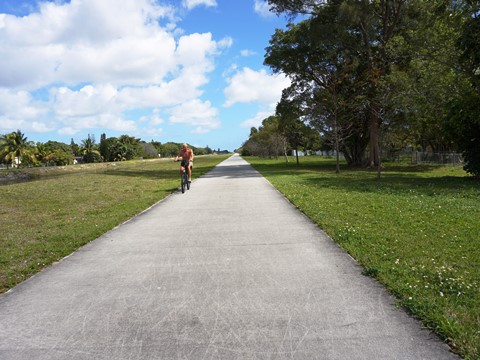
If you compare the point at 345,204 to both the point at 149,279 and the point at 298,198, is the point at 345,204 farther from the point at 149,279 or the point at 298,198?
the point at 149,279

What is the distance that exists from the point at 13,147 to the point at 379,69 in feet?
240

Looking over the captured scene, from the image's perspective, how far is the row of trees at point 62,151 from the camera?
75.2 metres

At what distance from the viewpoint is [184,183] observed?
1525 centimetres

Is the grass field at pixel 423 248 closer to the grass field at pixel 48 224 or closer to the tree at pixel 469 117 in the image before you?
the grass field at pixel 48 224

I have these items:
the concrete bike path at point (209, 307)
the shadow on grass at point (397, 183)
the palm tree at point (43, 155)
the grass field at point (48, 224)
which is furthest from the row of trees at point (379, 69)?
the palm tree at point (43, 155)

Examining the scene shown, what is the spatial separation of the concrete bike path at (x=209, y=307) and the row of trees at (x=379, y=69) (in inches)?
592

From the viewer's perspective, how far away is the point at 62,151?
89688 millimetres

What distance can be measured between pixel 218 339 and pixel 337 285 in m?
1.76

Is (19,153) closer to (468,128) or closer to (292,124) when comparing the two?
(292,124)

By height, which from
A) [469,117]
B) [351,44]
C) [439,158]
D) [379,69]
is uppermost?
[351,44]

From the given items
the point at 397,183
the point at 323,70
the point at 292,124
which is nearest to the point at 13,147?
the point at 292,124

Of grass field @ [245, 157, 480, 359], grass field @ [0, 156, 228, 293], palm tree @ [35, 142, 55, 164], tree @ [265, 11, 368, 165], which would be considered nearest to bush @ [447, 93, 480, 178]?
grass field @ [245, 157, 480, 359]

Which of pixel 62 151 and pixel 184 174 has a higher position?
pixel 62 151

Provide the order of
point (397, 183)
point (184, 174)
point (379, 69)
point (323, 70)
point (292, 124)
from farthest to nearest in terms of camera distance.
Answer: point (292, 124)
point (323, 70)
point (379, 69)
point (397, 183)
point (184, 174)
